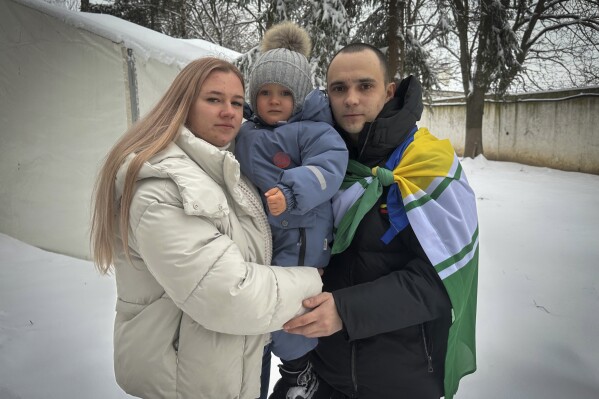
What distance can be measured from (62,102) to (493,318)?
555cm

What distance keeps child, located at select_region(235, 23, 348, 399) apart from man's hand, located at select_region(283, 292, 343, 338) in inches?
8.5

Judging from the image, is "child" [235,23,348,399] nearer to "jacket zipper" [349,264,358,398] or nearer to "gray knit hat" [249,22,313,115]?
"gray knit hat" [249,22,313,115]

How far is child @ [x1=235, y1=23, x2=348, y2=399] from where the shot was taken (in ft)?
4.49

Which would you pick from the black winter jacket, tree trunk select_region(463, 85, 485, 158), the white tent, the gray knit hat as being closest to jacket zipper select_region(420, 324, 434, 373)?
the black winter jacket

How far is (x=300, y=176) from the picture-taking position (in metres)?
1.35

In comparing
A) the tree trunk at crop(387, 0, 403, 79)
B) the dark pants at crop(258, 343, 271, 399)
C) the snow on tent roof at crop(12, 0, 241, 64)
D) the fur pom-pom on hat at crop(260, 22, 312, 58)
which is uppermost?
the tree trunk at crop(387, 0, 403, 79)

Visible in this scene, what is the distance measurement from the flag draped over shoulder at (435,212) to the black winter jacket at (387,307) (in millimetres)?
48

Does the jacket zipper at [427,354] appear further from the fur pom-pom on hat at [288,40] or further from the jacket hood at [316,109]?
the fur pom-pom on hat at [288,40]

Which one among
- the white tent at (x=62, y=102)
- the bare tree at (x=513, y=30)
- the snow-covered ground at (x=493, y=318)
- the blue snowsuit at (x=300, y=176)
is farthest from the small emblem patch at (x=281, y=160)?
the bare tree at (x=513, y=30)

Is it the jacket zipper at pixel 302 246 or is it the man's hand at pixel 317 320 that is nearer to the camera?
the man's hand at pixel 317 320

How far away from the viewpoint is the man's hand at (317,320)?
4.05 ft

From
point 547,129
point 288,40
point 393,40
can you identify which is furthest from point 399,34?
point 288,40

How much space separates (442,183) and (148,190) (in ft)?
3.39

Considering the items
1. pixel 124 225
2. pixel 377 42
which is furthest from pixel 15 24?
pixel 377 42
